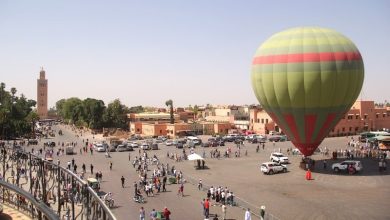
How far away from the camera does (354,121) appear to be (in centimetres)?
7788

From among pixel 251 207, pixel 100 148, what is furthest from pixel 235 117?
pixel 251 207

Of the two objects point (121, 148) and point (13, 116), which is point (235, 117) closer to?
point (121, 148)

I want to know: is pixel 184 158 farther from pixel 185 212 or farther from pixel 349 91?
pixel 185 212

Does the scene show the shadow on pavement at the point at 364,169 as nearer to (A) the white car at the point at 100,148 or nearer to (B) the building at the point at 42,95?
(A) the white car at the point at 100,148

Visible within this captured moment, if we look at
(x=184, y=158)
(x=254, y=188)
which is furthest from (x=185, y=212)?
(x=184, y=158)

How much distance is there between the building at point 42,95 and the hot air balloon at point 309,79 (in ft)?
519

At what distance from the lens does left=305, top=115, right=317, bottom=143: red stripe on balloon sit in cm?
3603

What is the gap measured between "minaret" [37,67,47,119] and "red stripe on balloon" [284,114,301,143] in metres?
158

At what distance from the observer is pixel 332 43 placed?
35438 mm

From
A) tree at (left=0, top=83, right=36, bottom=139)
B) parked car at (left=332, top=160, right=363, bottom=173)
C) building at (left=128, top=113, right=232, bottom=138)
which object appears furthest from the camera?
building at (left=128, top=113, right=232, bottom=138)

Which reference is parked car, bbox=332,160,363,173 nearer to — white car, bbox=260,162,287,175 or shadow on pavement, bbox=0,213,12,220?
white car, bbox=260,162,287,175

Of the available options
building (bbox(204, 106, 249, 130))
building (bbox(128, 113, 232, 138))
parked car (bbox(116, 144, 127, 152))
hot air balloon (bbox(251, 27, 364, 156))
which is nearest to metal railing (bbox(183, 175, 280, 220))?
hot air balloon (bbox(251, 27, 364, 156))

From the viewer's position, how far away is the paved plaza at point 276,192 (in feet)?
77.8

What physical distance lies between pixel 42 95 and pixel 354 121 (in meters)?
143
